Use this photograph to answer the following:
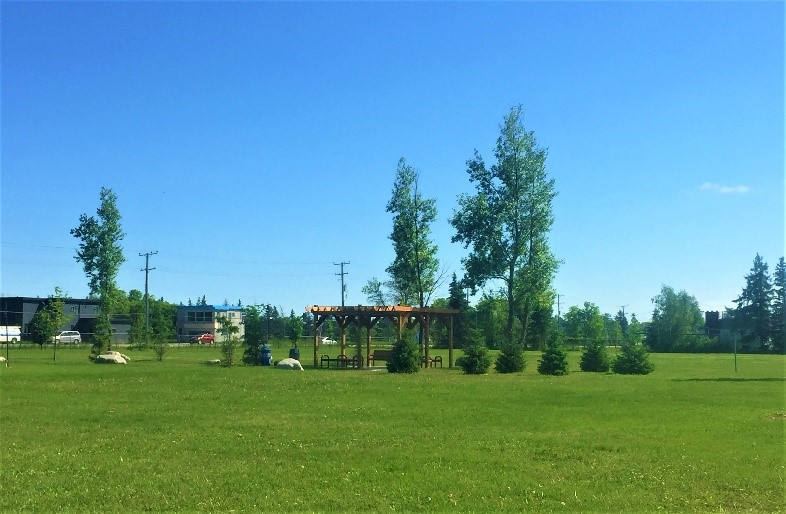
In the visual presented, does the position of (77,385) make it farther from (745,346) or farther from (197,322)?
(197,322)

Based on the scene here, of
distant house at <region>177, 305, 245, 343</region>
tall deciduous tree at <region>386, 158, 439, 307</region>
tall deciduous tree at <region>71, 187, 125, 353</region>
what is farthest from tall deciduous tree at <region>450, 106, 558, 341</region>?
distant house at <region>177, 305, 245, 343</region>

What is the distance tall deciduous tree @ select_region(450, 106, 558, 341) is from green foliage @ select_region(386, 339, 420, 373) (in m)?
17.2

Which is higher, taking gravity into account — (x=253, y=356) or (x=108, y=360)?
(x=253, y=356)

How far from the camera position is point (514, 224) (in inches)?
1939

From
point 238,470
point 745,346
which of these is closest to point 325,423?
point 238,470

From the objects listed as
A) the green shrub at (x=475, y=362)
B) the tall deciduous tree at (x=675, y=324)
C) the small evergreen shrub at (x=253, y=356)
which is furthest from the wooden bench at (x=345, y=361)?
the tall deciduous tree at (x=675, y=324)

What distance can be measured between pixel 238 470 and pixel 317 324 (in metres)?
27.6

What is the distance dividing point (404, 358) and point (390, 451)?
66.7 ft

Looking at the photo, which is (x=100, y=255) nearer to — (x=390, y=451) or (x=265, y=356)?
(x=265, y=356)

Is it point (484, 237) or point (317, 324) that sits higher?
point (484, 237)

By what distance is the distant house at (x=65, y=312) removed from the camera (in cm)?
9362

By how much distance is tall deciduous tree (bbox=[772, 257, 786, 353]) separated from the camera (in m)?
82.2

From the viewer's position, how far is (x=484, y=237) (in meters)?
49.8

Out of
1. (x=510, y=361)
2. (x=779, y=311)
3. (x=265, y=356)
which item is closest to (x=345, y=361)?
(x=265, y=356)
